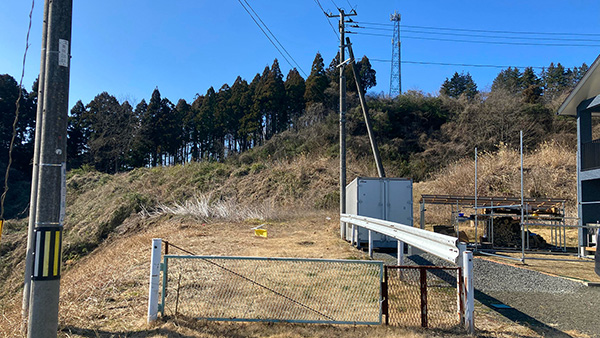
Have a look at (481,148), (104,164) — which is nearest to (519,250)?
(481,148)

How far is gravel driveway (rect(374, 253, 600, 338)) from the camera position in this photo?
5.42 m

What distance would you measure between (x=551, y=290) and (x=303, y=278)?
482 cm

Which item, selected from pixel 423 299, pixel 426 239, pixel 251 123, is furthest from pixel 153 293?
pixel 251 123

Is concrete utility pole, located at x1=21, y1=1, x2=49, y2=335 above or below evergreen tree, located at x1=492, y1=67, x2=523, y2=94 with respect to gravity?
below

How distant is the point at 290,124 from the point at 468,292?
4119cm

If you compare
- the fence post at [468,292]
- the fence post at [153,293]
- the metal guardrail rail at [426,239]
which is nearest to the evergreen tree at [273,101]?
the metal guardrail rail at [426,239]

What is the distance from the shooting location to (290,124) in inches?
→ 1779

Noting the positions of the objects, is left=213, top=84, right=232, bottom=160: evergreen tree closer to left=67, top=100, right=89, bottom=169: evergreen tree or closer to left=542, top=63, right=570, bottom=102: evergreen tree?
left=67, top=100, right=89, bottom=169: evergreen tree

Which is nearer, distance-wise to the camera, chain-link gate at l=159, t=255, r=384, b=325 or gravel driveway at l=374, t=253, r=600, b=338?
chain-link gate at l=159, t=255, r=384, b=325

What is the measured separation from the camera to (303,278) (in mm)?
7203

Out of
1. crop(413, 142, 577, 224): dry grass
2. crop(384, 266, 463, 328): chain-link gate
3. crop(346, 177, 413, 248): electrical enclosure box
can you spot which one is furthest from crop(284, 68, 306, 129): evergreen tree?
crop(384, 266, 463, 328): chain-link gate

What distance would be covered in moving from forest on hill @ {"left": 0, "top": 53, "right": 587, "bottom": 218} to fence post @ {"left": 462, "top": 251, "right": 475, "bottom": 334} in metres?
32.0

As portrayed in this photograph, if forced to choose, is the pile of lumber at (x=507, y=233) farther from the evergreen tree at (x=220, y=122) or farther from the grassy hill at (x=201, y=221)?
the evergreen tree at (x=220, y=122)

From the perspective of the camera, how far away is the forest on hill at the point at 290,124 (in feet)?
126
